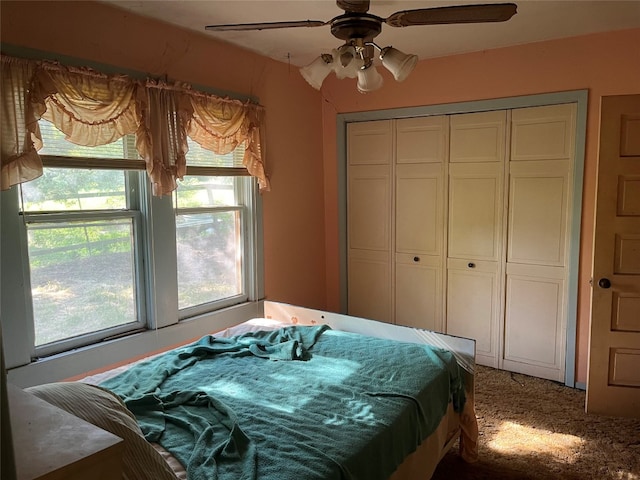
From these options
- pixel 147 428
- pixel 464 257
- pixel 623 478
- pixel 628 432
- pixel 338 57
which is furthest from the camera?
pixel 464 257

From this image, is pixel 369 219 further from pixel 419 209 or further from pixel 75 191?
pixel 75 191

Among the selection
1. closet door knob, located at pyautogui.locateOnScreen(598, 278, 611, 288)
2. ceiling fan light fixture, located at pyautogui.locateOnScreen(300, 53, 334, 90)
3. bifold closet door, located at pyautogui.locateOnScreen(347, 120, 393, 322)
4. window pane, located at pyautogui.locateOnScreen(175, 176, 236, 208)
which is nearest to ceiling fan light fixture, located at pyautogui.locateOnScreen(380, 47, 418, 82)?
ceiling fan light fixture, located at pyautogui.locateOnScreen(300, 53, 334, 90)

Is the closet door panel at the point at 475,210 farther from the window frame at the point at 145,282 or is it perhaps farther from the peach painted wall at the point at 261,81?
the window frame at the point at 145,282

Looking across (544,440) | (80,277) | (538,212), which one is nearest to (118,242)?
(80,277)

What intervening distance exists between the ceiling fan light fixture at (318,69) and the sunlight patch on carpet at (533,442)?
2.17 meters

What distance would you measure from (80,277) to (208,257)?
89 centimetres

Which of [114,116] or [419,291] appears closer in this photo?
[114,116]

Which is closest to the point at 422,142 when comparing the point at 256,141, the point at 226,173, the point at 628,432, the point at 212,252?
the point at 256,141

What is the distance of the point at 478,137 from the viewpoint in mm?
3611

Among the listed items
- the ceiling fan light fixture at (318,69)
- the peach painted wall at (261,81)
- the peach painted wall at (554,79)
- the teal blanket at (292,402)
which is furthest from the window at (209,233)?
the peach painted wall at (554,79)

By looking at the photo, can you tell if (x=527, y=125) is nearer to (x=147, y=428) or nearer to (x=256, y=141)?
(x=256, y=141)

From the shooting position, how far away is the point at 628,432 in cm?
278

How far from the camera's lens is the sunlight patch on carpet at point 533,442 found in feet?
8.54

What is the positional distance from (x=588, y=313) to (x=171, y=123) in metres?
3.02
